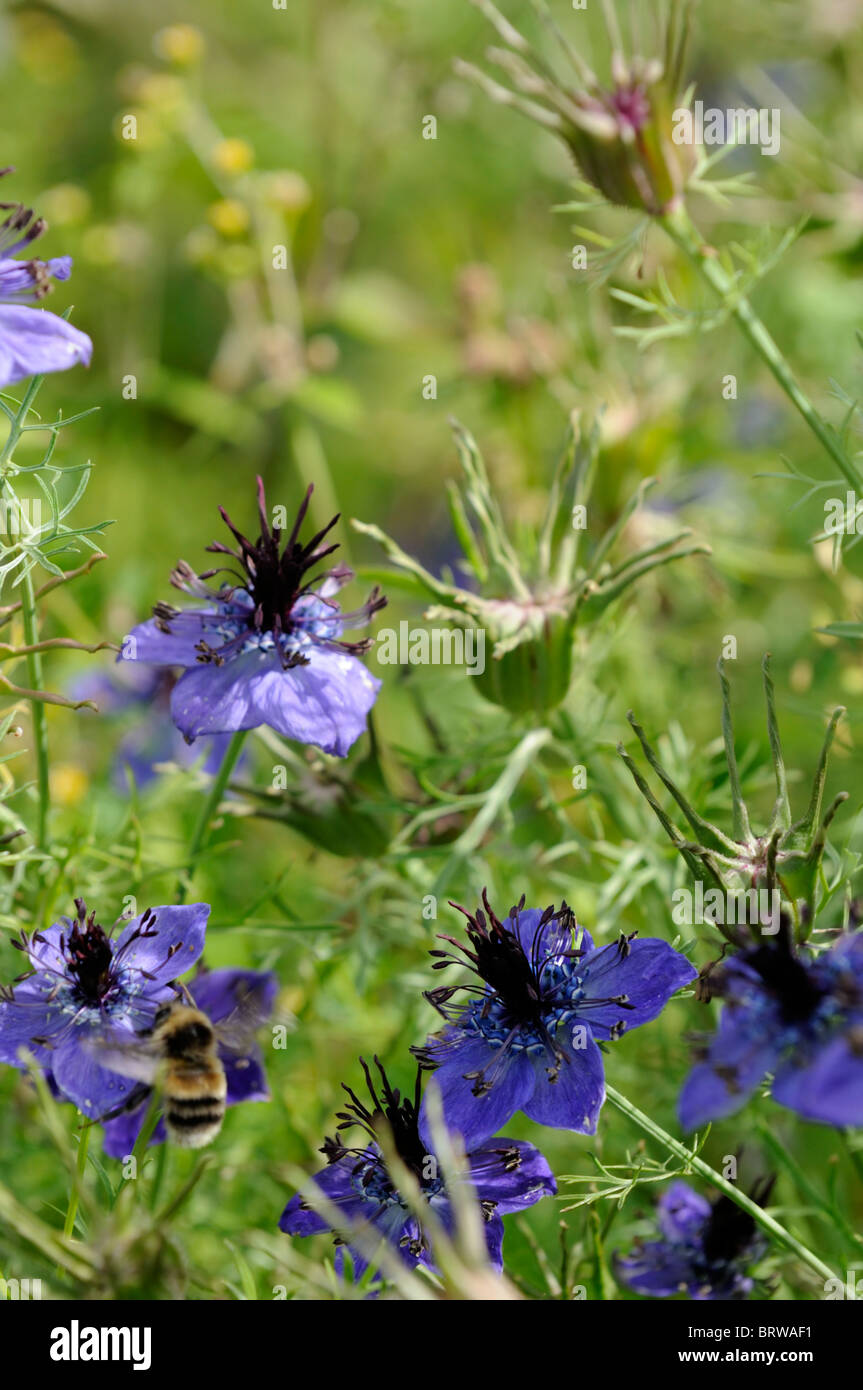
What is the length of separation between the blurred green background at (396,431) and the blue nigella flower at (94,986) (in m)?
0.16

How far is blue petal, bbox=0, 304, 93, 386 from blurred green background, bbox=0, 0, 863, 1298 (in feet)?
1.46

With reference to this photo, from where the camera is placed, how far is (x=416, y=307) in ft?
8.17

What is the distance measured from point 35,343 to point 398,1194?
2.27 feet

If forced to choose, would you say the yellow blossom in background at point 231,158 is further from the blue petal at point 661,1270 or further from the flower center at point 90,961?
the blue petal at point 661,1270

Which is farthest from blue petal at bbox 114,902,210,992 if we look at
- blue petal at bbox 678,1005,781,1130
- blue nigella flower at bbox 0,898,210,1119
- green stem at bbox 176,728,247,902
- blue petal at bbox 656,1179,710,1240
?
blue petal at bbox 656,1179,710,1240

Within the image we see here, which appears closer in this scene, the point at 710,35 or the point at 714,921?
the point at 714,921

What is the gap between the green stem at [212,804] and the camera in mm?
1119

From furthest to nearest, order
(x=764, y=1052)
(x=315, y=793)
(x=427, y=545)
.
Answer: (x=427, y=545), (x=315, y=793), (x=764, y=1052)

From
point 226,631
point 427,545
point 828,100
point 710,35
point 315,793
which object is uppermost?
point 710,35

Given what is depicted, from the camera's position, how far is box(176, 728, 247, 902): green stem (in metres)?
1.12

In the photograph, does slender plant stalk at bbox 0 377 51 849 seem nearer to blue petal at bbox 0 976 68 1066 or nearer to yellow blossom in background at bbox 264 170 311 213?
blue petal at bbox 0 976 68 1066

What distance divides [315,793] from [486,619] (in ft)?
0.79

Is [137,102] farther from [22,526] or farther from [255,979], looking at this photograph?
[255,979]
